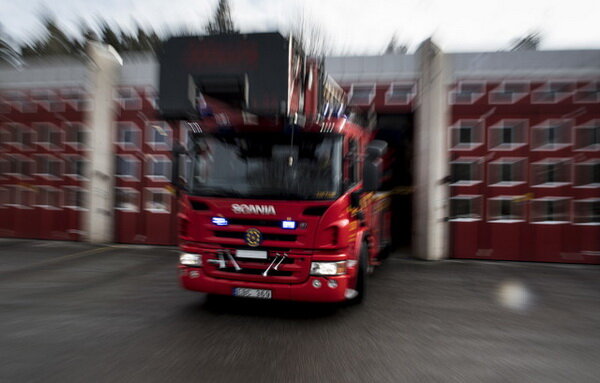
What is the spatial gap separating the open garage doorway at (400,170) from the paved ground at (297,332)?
84.2 inches

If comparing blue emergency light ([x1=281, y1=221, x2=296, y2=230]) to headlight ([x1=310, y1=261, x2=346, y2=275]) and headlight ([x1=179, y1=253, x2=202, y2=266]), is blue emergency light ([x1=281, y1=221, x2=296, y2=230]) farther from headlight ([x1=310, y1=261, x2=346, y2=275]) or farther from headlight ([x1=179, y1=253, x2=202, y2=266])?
headlight ([x1=179, y1=253, x2=202, y2=266])

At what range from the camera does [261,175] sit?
15.2 feet

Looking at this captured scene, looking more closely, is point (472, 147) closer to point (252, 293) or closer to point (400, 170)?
point (400, 170)

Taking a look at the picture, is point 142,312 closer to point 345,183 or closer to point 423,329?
point 345,183

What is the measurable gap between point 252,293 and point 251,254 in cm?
44

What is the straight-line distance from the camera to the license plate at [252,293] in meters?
4.45

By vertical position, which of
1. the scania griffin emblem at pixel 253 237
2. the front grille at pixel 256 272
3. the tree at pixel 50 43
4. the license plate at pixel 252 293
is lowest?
the license plate at pixel 252 293

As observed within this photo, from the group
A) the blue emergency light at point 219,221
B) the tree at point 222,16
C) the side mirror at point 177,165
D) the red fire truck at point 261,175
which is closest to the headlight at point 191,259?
the red fire truck at point 261,175

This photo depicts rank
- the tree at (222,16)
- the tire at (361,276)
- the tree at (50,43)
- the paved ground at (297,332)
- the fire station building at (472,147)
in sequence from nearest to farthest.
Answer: the paved ground at (297,332)
the tire at (361,276)
the fire station building at (472,147)
the tree at (222,16)
the tree at (50,43)

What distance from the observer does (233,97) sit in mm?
4965

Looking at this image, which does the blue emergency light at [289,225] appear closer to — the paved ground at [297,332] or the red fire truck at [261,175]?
the red fire truck at [261,175]

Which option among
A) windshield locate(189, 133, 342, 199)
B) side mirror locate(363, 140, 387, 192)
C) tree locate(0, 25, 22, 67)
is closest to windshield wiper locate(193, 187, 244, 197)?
windshield locate(189, 133, 342, 199)

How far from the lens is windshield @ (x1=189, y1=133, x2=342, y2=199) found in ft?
14.8

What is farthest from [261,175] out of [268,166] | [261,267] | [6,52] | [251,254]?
[6,52]
